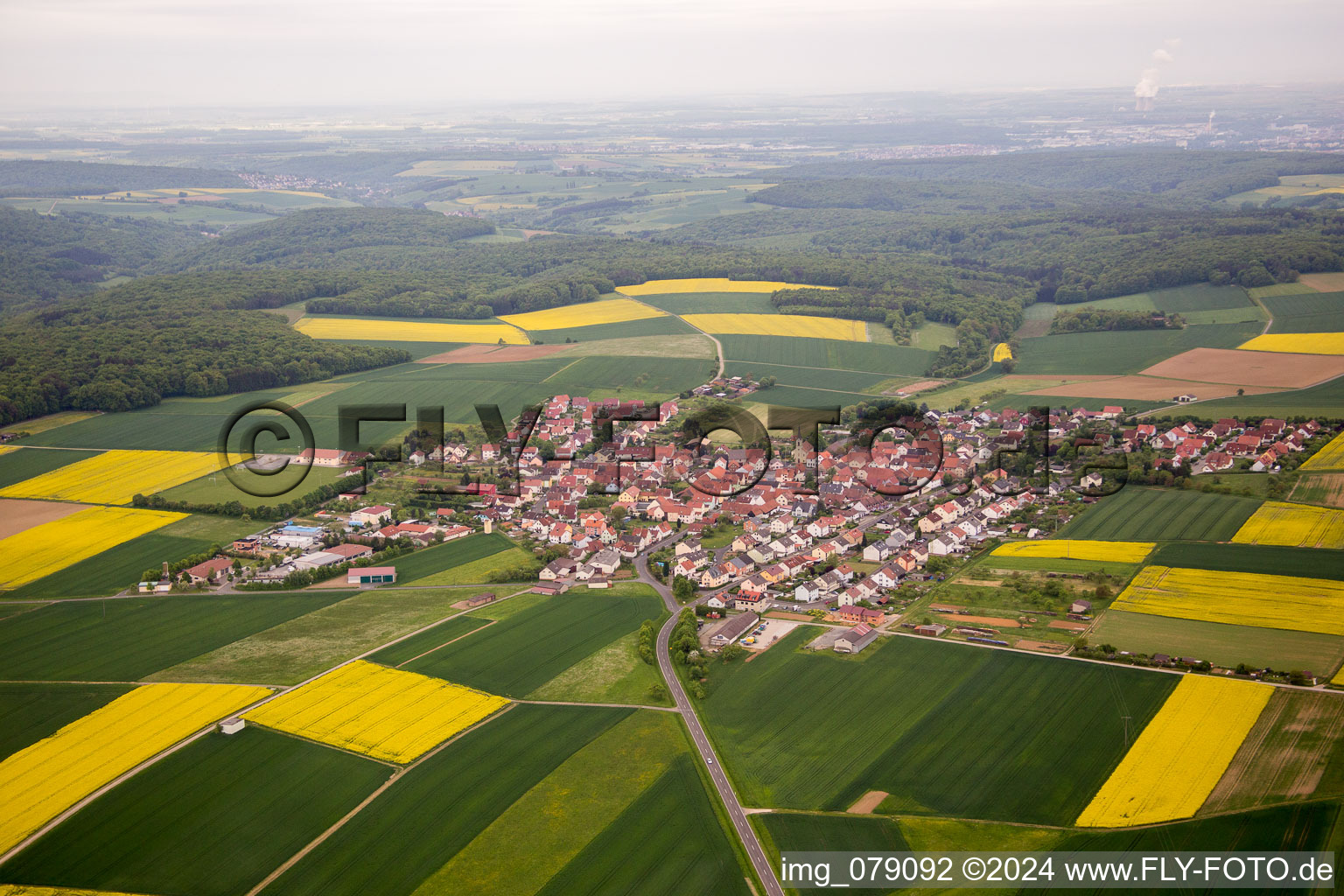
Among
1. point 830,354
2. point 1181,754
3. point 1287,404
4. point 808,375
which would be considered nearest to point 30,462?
Result: point 808,375

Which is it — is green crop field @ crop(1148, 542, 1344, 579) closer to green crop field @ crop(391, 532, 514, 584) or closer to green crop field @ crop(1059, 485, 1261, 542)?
green crop field @ crop(1059, 485, 1261, 542)

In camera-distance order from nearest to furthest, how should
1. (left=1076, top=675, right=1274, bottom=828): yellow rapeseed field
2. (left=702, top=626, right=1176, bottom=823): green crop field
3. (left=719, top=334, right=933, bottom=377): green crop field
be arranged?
(left=1076, top=675, right=1274, bottom=828): yellow rapeseed field
(left=702, top=626, right=1176, bottom=823): green crop field
(left=719, top=334, right=933, bottom=377): green crop field

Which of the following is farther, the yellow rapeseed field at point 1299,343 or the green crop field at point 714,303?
the green crop field at point 714,303

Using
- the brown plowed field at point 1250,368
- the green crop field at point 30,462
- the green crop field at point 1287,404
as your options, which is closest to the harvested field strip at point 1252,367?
the brown plowed field at point 1250,368

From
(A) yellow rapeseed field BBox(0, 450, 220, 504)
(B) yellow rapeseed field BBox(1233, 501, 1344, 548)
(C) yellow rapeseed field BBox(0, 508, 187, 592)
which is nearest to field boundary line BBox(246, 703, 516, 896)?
(C) yellow rapeseed field BBox(0, 508, 187, 592)

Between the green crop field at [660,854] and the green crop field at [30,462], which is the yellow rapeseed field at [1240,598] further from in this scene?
the green crop field at [30,462]

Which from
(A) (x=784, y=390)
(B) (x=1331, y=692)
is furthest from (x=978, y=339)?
(B) (x=1331, y=692)

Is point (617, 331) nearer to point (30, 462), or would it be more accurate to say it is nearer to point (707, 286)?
point (707, 286)

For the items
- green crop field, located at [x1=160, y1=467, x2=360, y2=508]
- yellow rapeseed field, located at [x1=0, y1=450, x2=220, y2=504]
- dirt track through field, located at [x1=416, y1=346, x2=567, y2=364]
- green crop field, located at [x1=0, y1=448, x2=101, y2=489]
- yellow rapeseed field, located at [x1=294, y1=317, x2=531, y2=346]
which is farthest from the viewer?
yellow rapeseed field, located at [x1=294, y1=317, x2=531, y2=346]
